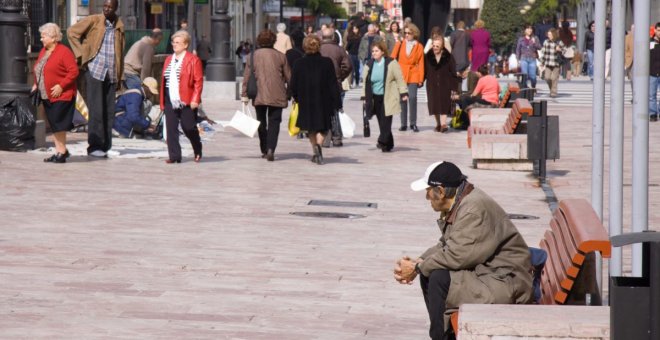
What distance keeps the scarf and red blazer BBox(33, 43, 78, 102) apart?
3.74ft

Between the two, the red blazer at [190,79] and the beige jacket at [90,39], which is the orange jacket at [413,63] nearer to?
the red blazer at [190,79]

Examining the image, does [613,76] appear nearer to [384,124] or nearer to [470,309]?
[470,309]

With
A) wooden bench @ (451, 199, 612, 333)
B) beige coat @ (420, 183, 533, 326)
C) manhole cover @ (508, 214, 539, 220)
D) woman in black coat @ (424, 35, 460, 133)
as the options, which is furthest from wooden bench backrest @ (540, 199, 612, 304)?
woman in black coat @ (424, 35, 460, 133)

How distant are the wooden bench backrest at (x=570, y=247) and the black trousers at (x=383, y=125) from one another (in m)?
12.3

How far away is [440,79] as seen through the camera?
77.9ft

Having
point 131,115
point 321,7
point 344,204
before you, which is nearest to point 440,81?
point 131,115

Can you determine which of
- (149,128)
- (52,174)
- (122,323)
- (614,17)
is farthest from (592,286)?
(149,128)

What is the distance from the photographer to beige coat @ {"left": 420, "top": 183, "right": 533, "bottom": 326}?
22.5 feet

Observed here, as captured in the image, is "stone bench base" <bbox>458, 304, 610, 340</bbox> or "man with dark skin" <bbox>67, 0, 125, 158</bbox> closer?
"stone bench base" <bbox>458, 304, 610, 340</bbox>

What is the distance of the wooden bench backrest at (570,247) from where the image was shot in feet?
20.4

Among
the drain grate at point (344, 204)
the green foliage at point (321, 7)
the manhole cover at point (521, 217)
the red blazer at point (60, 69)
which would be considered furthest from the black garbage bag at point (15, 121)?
the green foliage at point (321, 7)

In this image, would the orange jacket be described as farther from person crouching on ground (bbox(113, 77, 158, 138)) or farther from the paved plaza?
person crouching on ground (bbox(113, 77, 158, 138))

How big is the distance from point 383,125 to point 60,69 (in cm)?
494

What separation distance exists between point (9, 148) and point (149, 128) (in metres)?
3.11
